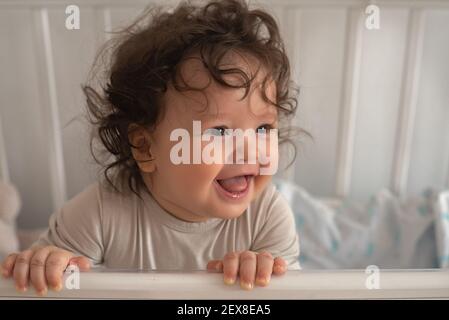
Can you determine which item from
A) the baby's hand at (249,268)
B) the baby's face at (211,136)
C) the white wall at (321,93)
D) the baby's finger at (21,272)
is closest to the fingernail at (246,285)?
the baby's hand at (249,268)

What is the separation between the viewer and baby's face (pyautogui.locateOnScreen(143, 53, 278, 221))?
736 mm

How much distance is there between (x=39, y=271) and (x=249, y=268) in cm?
23

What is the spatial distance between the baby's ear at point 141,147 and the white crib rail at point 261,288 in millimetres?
204

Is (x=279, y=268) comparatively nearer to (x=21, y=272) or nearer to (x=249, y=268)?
(x=249, y=268)

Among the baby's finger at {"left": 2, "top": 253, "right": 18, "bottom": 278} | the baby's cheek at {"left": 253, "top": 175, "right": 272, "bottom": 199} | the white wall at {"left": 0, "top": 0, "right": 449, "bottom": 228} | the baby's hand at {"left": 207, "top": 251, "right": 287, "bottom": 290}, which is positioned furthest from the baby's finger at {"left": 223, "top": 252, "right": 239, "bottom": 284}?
the white wall at {"left": 0, "top": 0, "right": 449, "bottom": 228}

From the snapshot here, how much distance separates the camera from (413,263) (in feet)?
3.79

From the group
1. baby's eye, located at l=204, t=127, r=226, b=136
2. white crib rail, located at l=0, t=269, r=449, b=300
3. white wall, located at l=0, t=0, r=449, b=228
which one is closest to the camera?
white crib rail, located at l=0, t=269, r=449, b=300

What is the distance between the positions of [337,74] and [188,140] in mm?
534

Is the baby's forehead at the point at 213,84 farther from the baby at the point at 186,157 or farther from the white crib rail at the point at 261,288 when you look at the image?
the white crib rail at the point at 261,288

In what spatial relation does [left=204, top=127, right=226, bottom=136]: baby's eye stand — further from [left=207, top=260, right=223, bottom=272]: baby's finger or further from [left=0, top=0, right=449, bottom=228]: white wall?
[left=0, top=0, right=449, bottom=228]: white wall

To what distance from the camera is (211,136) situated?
0.75 m

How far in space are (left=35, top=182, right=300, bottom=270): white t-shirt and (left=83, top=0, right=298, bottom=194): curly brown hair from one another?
0.04m

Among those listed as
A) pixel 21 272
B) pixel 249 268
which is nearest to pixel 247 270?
pixel 249 268
